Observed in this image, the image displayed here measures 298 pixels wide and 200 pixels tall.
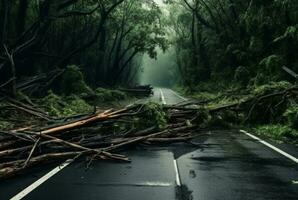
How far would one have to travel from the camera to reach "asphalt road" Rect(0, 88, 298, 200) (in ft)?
24.7

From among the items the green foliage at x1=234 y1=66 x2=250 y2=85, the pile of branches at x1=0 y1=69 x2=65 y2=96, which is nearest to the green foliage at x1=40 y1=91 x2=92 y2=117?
the pile of branches at x1=0 y1=69 x2=65 y2=96

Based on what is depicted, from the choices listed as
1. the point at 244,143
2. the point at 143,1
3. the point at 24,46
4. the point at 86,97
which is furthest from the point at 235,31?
the point at 244,143

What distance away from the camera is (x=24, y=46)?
2648cm

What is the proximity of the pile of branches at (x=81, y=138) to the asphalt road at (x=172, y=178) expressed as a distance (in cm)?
25

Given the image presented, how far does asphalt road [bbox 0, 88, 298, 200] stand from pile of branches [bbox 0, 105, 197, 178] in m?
0.25

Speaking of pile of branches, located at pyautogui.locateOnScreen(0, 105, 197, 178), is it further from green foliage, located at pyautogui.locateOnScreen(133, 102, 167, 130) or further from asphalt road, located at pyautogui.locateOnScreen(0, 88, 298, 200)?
asphalt road, located at pyautogui.locateOnScreen(0, 88, 298, 200)

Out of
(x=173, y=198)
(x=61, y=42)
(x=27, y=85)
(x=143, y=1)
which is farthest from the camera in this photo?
(x=143, y=1)

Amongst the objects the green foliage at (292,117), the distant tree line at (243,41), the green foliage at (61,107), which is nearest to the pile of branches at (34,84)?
the green foliage at (61,107)

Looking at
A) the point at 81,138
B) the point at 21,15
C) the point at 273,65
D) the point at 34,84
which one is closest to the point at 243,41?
the point at 273,65

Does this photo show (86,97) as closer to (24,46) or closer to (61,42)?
(24,46)

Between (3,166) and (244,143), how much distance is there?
23.3 feet

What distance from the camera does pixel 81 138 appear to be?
11.4m

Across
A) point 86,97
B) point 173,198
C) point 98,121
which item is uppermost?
point 86,97

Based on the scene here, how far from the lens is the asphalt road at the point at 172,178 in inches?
297
